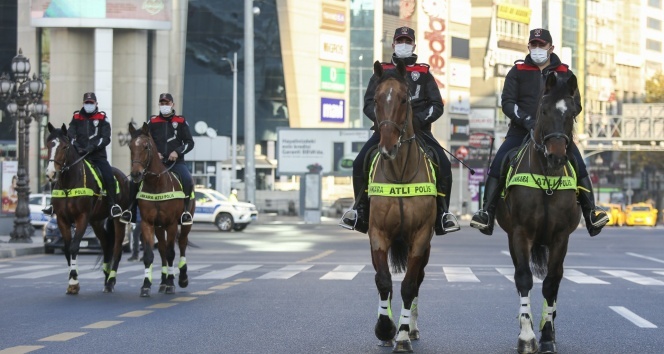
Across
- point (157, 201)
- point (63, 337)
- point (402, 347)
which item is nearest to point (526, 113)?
point (402, 347)

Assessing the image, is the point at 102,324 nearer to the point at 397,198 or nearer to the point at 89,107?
the point at 397,198

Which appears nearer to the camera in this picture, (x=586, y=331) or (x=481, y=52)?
(x=586, y=331)

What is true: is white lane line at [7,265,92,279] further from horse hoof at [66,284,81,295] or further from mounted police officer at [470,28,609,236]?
mounted police officer at [470,28,609,236]

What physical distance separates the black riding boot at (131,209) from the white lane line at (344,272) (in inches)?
178

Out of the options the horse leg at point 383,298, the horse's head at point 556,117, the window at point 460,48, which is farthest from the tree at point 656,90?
the horse leg at point 383,298

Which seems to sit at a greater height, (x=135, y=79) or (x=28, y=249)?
(x=135, y=79)

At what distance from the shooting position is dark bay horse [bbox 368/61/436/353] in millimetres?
11367

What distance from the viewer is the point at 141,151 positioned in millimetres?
17953

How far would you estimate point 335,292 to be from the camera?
18734mm

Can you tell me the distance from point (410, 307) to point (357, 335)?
→ 1097 mm

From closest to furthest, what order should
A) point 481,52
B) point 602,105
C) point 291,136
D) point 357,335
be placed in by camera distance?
1. point 357,335
2. point 291,136
3. point 481,52
4. point 602,105

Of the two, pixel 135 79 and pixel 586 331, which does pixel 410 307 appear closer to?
pixel 586 331

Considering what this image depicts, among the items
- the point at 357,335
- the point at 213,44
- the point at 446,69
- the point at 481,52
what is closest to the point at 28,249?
the point at 357,335

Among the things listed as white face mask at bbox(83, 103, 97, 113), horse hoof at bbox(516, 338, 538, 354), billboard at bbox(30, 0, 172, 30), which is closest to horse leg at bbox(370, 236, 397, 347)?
horse hoof at bbox(516, 338, 538, 354)
